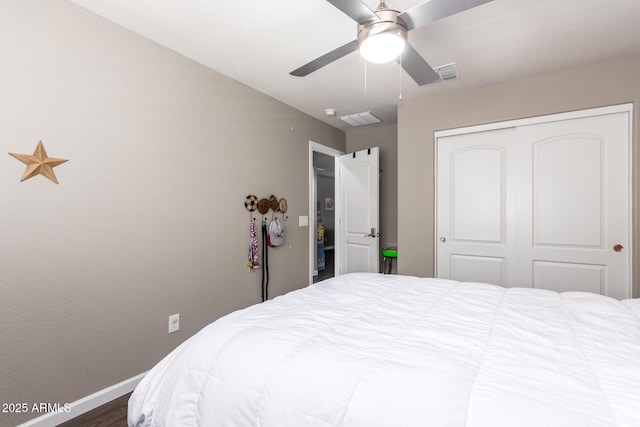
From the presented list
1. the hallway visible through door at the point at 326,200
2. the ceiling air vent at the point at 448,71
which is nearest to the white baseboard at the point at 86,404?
the ceiling air vent at the point at 448,71

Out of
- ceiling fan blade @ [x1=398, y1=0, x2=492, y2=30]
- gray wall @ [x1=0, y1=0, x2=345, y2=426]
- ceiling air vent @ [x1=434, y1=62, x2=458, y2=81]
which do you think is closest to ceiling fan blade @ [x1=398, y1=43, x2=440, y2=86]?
ceiling fan blade @ [x1=398, y1=0, x2=492, y2=30]

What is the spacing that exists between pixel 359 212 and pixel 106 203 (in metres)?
2.79

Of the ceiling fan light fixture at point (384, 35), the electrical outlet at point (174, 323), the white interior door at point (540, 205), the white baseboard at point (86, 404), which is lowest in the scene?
the white baseboard at point (86, 404)

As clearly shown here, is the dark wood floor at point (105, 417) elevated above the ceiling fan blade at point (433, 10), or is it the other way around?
the ceiling fan blade at point (433, 10)

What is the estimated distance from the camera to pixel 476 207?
2.94 meters

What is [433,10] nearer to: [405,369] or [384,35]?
[384,35]

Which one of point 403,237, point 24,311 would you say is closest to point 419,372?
point 24,311

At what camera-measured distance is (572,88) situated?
249cm

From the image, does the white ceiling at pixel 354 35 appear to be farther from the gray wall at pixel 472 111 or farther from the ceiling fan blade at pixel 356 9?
the ceiling fan blade at pixel 356 9

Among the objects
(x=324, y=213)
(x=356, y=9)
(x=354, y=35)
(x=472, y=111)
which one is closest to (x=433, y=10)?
(x=356, y=9)

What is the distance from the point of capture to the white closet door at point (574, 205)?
238 centimetres

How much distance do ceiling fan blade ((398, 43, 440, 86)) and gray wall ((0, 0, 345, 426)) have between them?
161cm

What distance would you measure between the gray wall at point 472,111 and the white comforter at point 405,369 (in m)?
1.77

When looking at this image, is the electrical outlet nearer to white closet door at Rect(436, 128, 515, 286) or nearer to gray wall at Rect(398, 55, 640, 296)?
gray wall at Rect(398, 55, 640, 296)
